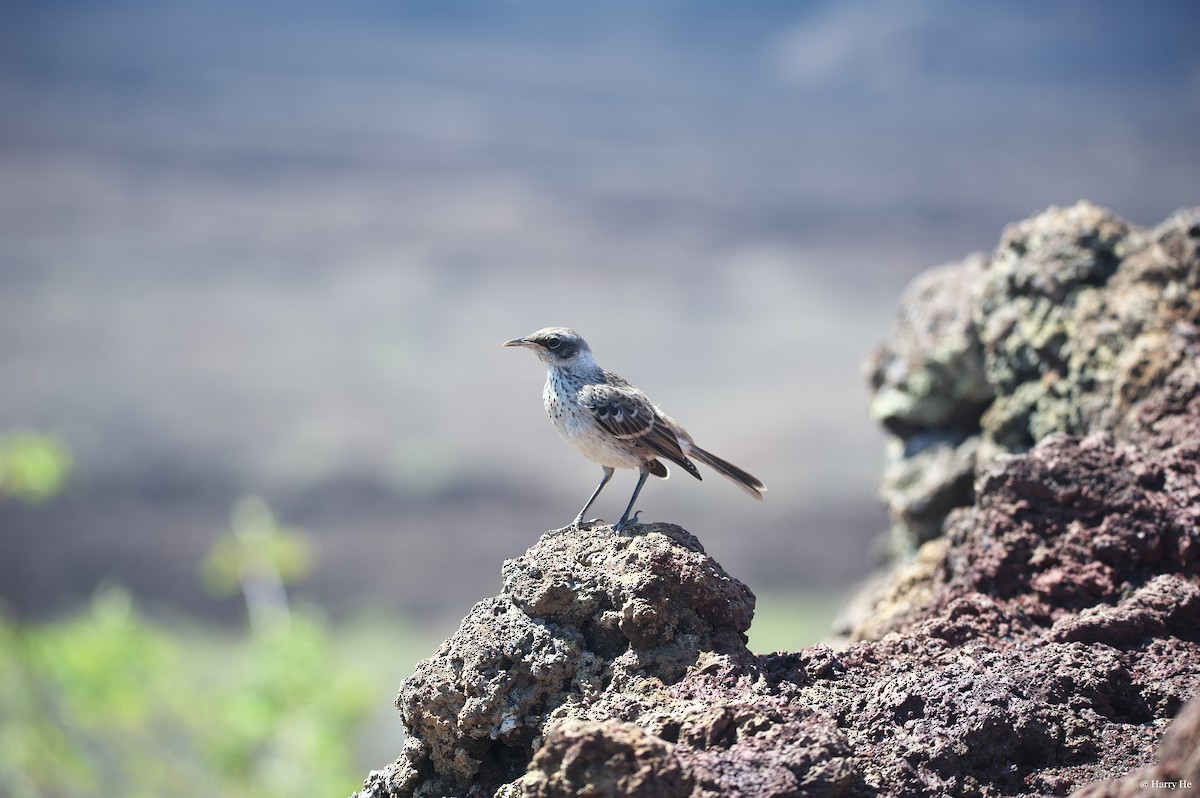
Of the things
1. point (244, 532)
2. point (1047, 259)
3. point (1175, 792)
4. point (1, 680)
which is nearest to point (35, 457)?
point (244, 532)

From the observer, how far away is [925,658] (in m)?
4.47

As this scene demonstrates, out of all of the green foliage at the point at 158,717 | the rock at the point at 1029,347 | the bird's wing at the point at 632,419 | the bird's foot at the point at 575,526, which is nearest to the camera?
the bird's foot at the point at 575,526

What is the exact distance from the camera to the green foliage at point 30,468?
9.90 meters

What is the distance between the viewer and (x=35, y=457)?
992 centimetres

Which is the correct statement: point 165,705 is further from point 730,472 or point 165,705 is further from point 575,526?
point 575,526

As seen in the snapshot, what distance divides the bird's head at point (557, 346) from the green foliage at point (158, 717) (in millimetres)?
4975

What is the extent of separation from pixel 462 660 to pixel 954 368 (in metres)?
4.31

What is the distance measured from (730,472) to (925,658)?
179 cm

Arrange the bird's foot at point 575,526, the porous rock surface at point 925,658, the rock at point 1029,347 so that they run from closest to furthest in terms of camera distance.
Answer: the porous rock surface at point 925,658 → the bird's foot at point 575,526 → the rock at point 1029,347

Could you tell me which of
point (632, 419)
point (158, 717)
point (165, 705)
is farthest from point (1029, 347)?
point (158, 717)

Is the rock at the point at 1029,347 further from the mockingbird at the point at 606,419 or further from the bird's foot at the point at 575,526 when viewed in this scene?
the bird's foot at the point at 575,526

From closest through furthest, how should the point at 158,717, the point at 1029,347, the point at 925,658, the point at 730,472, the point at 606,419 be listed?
the point at 925,658 → the point at 606,419 → the point at 730,472 → the point at 1029,347 → the point at 158,717

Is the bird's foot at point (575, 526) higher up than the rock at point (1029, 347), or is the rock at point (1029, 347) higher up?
the rock at point (1029, 347)

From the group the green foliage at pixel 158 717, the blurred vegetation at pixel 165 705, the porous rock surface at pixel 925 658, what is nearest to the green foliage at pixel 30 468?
the blurred vegetation at pixel 165 705
